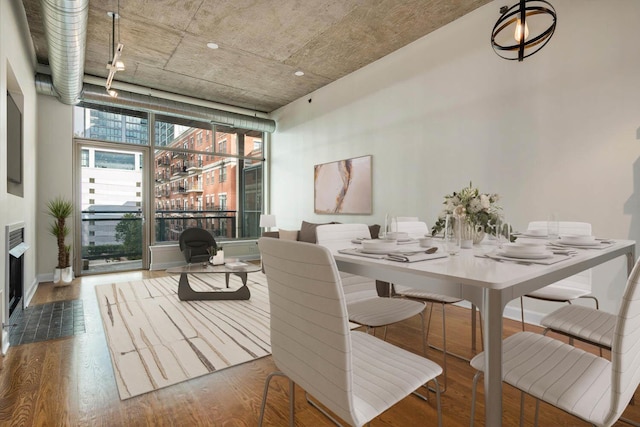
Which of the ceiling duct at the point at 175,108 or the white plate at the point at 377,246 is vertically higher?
the ceiling duct at the point at 175,108

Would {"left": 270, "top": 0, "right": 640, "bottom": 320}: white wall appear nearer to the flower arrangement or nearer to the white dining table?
the flower arrangement

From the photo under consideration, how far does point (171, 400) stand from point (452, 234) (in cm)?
173

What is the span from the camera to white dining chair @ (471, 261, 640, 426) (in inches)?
33.5

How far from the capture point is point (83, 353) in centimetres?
241

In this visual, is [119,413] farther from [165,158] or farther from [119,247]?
[165,158]

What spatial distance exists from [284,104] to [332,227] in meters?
5.34

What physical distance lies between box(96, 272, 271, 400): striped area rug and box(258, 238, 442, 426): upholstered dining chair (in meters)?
1.32

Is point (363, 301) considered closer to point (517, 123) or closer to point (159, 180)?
point (517, 123)

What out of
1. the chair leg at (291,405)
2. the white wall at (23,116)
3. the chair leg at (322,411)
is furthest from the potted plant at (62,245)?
the chair leg at (291,405)

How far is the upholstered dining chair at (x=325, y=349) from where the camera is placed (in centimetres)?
87

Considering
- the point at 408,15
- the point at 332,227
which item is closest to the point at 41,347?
the point at 332,227

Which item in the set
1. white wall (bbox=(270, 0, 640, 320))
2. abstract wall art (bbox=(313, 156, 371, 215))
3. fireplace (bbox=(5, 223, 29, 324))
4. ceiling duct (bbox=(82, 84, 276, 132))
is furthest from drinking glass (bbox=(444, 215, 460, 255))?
ceiling duct (bbox=(82, 84, 276, 132))

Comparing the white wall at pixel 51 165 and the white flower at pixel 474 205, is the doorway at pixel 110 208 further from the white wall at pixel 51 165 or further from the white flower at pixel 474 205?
the white flower at pixel 474 205

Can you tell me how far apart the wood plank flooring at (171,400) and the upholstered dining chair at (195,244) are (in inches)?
113
